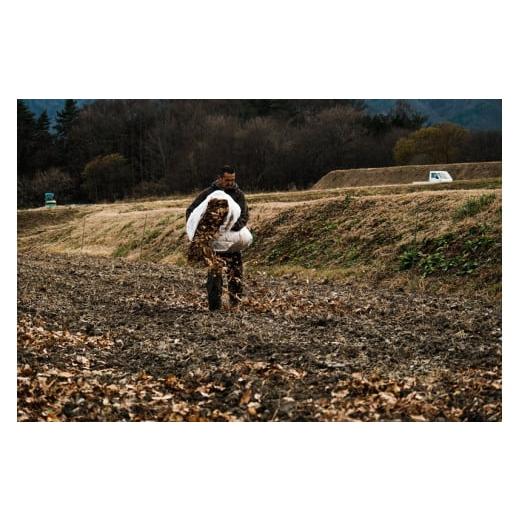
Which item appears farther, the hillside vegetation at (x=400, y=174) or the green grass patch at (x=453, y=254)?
the hillside vegetation at (x=400, y=174)

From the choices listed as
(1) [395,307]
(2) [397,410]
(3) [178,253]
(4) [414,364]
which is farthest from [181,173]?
(2) [397,410]

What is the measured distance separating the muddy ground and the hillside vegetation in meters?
7.00

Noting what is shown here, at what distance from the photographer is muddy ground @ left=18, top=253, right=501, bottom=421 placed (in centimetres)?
811

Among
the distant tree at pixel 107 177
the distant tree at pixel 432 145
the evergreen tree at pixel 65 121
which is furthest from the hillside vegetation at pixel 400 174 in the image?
the evergreen tree at pixel 65 121

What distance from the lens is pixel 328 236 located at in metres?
19.3

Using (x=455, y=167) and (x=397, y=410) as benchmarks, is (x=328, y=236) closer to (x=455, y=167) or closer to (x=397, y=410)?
(x=455, y=167)

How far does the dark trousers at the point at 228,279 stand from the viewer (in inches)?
465

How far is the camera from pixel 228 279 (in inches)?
475

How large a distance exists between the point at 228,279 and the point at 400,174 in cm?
1464

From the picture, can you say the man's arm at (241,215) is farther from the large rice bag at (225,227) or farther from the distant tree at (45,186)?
the distant tree at (45,186)

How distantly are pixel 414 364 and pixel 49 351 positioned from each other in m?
→ 4.39

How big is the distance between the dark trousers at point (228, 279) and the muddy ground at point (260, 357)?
0.21m

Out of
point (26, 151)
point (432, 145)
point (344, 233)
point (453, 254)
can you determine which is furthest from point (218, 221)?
point (432, 145)

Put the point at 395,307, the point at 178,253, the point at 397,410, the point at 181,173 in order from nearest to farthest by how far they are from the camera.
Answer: the point at 397,410, the point at 395,307, the point at 181,173, the point at 178,253
